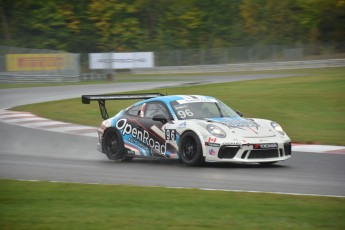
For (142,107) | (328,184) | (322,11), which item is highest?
(322,11)

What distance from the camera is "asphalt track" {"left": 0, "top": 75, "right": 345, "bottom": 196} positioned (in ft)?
32.0

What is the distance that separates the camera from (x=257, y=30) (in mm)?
68938

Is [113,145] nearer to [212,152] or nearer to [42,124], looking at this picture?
[212,152]

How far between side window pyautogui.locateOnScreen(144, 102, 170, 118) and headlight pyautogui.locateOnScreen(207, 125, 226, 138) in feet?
3.88

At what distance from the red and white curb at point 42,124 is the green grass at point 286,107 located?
58cm

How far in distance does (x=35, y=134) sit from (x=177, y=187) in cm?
869

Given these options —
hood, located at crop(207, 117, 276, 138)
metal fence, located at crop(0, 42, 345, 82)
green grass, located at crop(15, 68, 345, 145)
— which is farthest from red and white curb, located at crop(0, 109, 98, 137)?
metal fence, located at crop(0, 42, 345, 82)

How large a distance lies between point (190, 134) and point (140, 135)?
1311mm

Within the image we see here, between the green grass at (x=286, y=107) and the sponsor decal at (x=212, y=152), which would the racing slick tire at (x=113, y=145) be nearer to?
the sponsor decal at (x=212, y=152)

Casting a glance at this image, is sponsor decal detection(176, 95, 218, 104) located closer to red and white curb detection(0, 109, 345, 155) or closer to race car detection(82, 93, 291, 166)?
race car detection(82, 93, 291, 166)

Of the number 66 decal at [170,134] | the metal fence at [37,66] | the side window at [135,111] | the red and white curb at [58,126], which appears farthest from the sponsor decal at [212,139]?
the metal fence at [37,66]

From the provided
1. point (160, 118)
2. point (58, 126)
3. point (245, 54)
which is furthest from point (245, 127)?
point (245, 54)

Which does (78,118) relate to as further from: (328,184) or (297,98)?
(328,184)

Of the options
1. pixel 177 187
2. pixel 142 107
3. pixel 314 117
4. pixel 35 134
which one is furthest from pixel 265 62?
pixel 177 187
